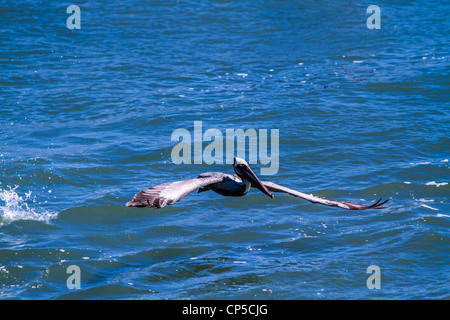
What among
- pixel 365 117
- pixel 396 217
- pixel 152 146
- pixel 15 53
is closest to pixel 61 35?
pixel 15 53

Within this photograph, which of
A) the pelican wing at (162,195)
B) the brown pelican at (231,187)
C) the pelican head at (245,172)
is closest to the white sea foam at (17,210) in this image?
the brown pelican at (231,187)

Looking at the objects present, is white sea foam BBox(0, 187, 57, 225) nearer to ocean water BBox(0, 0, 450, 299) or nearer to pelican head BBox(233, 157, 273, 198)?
ocean water BBox(0, 0, 450, 299)

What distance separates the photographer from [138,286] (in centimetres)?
966

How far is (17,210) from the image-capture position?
11914mm

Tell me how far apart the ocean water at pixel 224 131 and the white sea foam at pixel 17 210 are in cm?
4

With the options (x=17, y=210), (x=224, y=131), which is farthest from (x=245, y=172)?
(x=224, y=131)

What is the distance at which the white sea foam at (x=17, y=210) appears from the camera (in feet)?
38.2

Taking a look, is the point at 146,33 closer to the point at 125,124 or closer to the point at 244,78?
the point at 244,78

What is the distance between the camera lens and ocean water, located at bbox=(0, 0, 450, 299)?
33.2ft

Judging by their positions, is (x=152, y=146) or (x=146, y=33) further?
(x=146, y=33)

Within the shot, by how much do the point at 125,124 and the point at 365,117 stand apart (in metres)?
5.66

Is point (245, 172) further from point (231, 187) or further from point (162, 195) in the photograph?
point (162, 195)

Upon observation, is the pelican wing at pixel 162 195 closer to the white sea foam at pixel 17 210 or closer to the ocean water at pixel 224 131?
the ocean water at pixel 224 131

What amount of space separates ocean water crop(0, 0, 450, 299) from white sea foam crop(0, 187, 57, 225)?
0.04 meters
